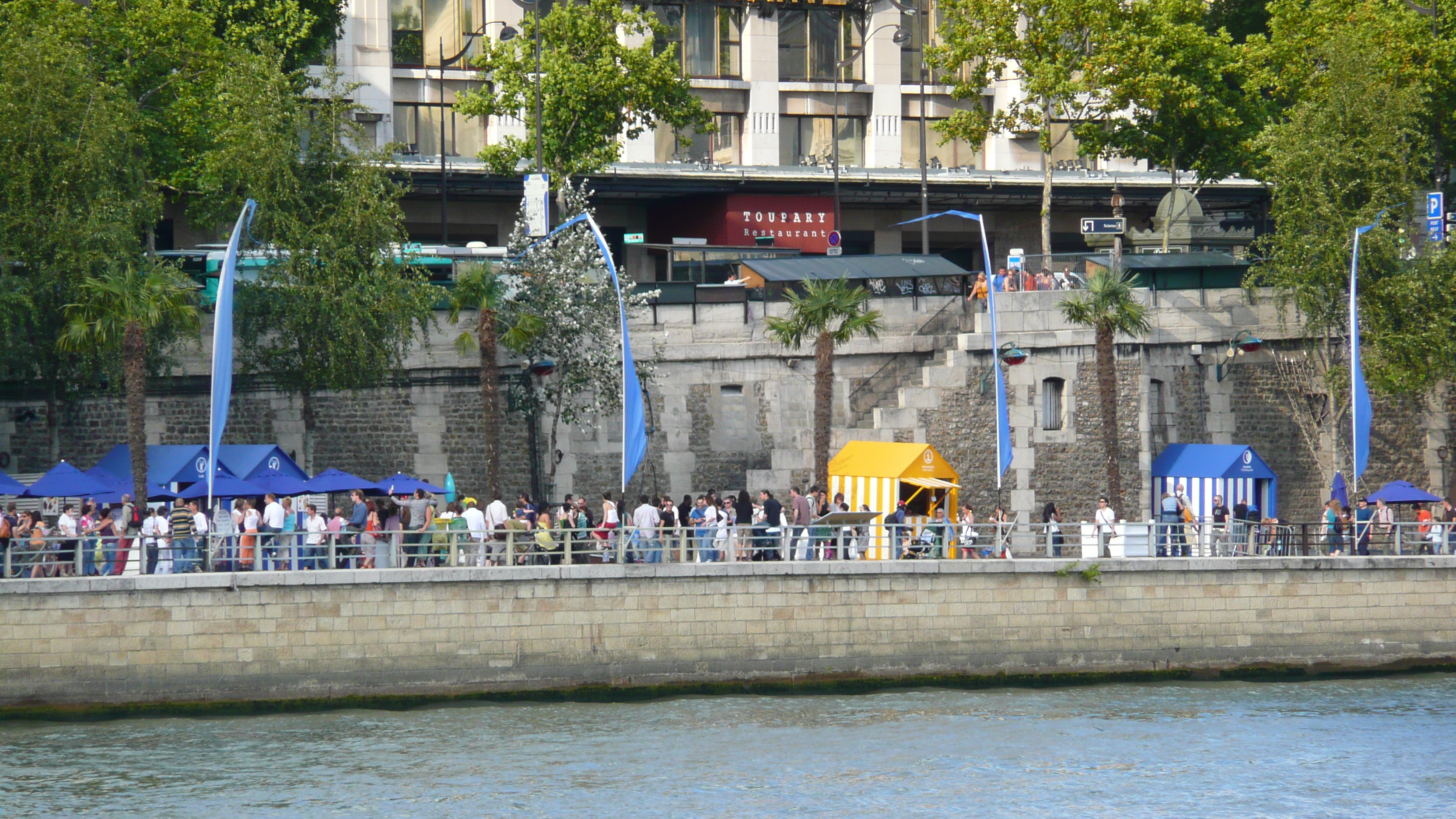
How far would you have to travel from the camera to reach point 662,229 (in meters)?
52.5

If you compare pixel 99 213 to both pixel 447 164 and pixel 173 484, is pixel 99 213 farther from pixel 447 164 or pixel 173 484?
pixel 447 164

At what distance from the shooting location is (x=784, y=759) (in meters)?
23.4

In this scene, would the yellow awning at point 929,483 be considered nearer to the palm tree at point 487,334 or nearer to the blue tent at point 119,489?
the palm tree at point 487,334

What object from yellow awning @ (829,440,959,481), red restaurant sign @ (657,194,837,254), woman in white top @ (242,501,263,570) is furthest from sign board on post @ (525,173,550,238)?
red restaurant sign @ (657,194,837,254)

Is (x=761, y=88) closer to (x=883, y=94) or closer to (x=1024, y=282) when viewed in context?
(x=883, y=94)

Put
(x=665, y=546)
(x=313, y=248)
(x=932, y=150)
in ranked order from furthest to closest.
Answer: (x=932, y=150)
(x=313, y=248)
(x=665, y=546)

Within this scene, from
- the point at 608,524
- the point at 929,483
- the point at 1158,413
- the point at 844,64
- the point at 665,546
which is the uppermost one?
the point at 844,64

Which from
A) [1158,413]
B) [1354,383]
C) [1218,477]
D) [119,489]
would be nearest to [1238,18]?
[1158,413]

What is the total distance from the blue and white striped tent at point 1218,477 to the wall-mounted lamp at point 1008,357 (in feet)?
11.1

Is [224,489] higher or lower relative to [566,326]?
lower

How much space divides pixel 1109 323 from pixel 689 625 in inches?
420

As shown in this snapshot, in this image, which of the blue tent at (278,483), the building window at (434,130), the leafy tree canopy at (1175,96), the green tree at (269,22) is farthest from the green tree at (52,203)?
the leafy tree canopy at (1175,96)

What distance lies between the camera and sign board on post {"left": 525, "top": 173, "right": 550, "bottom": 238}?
35.2 m

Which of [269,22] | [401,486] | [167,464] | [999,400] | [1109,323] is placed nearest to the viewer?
[167,464]
